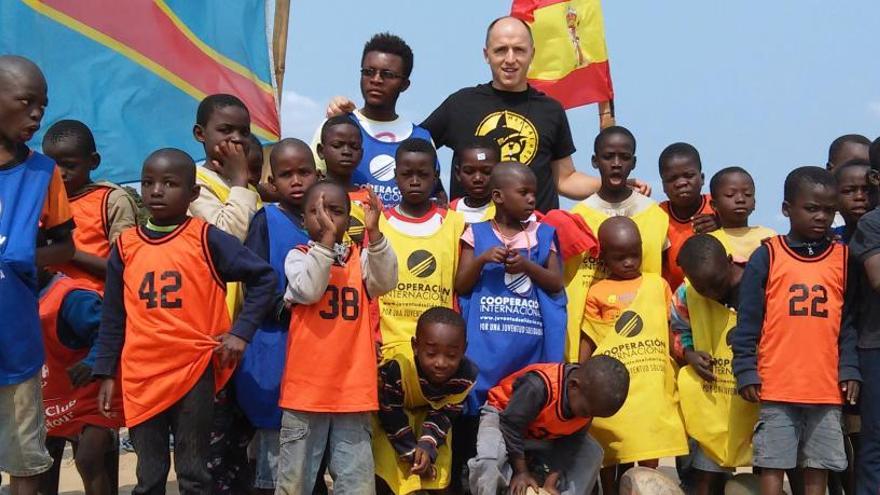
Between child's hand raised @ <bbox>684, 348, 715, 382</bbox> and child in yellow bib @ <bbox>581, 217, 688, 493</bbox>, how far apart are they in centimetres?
14

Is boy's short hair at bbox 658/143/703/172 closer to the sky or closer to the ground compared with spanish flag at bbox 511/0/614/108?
closer to the ground

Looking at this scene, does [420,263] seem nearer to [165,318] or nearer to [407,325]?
[407,325]

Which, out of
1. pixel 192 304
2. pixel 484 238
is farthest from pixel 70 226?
pixel 484 238

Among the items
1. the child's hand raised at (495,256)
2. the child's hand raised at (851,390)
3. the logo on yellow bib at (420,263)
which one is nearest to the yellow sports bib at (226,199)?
the logo on yellow bib at (420,263)

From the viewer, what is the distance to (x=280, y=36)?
28.1 feet

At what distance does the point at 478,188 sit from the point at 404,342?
101 centimetres

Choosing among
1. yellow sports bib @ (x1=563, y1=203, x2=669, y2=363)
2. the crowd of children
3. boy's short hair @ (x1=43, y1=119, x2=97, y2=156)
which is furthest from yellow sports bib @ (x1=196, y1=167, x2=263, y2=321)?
yellow sports bib @ (x1=563, y1=203, x2=669, y2=363)

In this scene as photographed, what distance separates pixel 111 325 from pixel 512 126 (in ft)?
8.64

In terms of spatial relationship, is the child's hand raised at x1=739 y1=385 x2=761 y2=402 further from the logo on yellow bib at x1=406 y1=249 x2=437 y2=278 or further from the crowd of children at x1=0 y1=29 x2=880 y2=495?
the logo on yellow bib at x1=406 y1=249 x2=437 y2=278

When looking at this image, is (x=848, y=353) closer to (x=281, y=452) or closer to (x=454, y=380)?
(x=454, y=380)

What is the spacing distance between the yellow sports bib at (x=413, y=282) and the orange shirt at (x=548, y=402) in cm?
51

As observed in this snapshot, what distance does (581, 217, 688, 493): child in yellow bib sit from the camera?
5500mm

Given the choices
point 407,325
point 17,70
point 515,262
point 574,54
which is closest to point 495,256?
point 515,262

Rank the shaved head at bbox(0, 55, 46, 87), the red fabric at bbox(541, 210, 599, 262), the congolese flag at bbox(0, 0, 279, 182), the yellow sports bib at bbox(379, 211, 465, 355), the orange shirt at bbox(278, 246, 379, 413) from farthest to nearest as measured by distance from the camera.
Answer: the congolese flag at bbox(0, 0, 279, 182) < the red fabric at bbox(541, 210, 599, 262) < the yellow sports bib at bbox(379, 211, 465, 355) < the orange shirt at bbox(278, 246, 379, 413) < the shaved head at bbox(0, 55, 46, 87)
